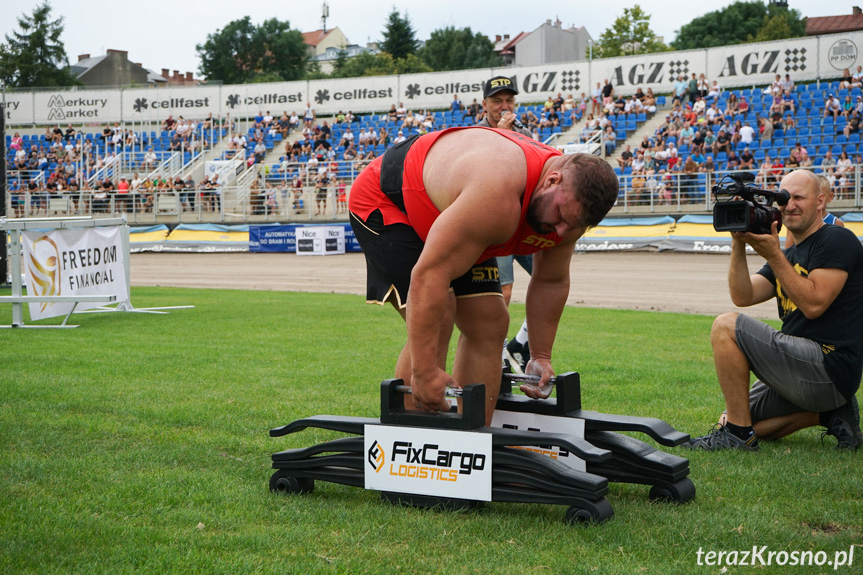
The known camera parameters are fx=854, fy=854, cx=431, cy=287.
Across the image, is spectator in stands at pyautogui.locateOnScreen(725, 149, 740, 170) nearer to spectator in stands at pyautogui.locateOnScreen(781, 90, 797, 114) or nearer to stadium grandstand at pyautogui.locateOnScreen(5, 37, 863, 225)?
stadium grandstand at pyautogui.locateOnScreen(5, 37, 863, 225)

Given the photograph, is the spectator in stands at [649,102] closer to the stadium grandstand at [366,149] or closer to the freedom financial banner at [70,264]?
the stadium grandstand at [366,149]

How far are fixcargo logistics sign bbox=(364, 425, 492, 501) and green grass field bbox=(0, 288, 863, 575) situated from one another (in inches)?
4.2

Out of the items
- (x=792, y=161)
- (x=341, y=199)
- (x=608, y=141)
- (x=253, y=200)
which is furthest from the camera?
(x=253, y=200)

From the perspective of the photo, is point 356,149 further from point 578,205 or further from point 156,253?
point 578,205

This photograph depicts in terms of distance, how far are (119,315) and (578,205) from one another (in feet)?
32.6

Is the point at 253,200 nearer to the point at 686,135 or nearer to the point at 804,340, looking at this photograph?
the point at 686,135

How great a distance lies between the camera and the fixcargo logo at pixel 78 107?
4450cm

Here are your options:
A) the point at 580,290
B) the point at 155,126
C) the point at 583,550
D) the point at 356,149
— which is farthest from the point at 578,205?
the point at 155,126

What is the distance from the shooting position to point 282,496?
3709 mm

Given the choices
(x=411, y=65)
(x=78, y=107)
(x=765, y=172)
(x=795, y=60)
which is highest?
(x=411, y=65)

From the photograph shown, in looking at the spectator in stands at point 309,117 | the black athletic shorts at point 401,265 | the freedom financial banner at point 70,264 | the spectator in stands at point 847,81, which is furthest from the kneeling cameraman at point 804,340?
the spectator in stands at point 309,117

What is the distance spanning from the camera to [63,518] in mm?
3250

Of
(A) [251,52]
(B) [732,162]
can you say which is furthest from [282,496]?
(A) [251,52]

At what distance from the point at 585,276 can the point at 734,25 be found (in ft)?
220
